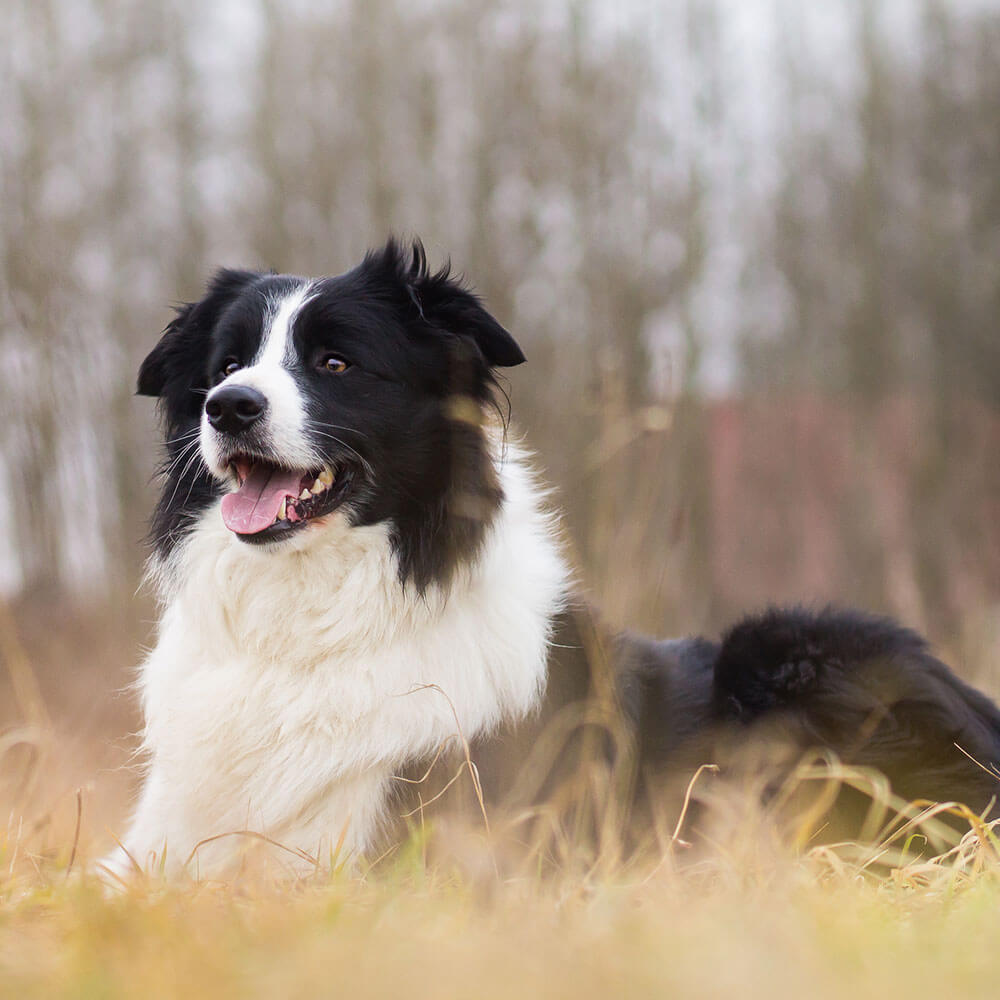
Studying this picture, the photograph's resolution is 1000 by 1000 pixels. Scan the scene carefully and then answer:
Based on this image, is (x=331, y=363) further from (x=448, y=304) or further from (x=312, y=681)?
(x=312, y=681)

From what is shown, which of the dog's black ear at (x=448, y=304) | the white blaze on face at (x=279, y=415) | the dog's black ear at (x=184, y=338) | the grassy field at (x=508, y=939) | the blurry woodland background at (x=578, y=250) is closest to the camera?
the grassy field at (x=508, y=939)

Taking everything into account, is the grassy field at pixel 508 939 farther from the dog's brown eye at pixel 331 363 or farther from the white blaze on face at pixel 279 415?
the dog's brown eye at pixel 331 363

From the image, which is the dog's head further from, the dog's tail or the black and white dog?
the dog's tail

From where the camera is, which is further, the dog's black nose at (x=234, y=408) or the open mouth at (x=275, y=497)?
the open mouth at (x=275, y=497)

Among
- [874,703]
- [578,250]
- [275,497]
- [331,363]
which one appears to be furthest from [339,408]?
[578,250]

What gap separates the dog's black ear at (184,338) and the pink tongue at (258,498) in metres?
0.71

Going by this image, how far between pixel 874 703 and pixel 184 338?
9.74ft

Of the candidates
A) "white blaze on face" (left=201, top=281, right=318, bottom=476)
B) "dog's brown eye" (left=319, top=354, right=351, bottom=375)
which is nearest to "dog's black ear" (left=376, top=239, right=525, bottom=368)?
"dog's brown eye" (left=319, top=354, right=351, bottom=375)

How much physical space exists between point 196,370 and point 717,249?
911cm

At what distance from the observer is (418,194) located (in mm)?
10812

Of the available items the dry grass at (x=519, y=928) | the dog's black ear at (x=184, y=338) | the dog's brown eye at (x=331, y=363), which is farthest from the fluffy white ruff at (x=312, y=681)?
the dog's black ear at (x=184, y=338)

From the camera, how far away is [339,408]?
3.49 meters

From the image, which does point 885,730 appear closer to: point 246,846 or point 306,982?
point 246,846

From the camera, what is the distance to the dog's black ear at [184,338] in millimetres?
3947
